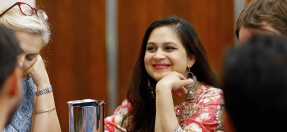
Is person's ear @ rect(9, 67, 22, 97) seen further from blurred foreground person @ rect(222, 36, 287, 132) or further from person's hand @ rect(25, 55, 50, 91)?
person's hand @ rect(25, 55, 50, 91)

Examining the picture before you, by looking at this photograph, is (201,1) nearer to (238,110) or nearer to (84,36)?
(84,36)

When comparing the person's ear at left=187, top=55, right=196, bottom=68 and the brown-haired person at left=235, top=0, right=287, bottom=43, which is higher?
the brown-haired person at left=235, top=0, right=287, bottom=43

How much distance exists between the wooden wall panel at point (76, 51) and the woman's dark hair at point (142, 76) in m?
1.17

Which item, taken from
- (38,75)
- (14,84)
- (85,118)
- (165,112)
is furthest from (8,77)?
(38,75)

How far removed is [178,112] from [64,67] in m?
1.59

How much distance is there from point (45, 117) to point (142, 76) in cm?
59

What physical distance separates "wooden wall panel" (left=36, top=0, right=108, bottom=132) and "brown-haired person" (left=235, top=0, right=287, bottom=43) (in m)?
1.81

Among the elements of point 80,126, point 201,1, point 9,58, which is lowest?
point 80,126

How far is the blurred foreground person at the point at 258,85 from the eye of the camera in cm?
49

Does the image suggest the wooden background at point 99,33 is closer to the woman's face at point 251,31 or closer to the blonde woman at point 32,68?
the blonde woman at point 32,68

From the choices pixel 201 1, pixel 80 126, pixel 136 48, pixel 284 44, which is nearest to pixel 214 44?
pixel 201 1

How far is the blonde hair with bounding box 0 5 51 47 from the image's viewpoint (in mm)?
1341

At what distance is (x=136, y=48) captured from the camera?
2.78 m

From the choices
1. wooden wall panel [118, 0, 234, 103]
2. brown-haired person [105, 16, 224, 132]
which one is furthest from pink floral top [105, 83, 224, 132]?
wooden wall panel [118, 0, 234, 103]
